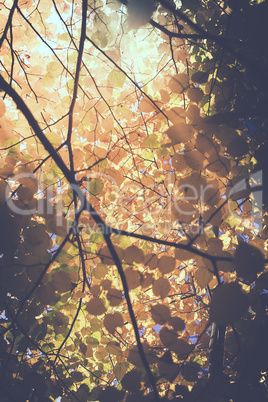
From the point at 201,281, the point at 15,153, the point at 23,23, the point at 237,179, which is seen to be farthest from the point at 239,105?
the point at 23,23

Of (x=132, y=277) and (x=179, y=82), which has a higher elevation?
(x=179, y=82)

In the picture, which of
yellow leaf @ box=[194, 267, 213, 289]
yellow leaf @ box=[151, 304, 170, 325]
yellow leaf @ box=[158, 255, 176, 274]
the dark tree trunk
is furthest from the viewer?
the dark tree trunk

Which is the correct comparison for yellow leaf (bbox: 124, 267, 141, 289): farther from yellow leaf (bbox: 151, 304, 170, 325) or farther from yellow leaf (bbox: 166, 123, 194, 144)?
yellow leaf (bbox: 166, 123, 194, 144)

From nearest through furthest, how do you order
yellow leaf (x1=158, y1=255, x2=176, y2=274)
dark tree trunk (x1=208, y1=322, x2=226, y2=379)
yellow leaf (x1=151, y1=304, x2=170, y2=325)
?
1. yellow leaf (x1=151, y1=304, x2=170, y2=325)
2. yellow leaf (x1=158, y1=255, x2=176, y2=274)
3. dark tree trunk (x1=208, y1=322, x2=226, y2=379)

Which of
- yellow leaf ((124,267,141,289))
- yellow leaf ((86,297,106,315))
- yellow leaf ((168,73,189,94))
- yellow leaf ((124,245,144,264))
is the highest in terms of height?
yellow leaf ((168,73,189,94))

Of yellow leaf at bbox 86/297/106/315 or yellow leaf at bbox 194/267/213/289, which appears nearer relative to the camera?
yellow leaf at bbox 86/297/106/315

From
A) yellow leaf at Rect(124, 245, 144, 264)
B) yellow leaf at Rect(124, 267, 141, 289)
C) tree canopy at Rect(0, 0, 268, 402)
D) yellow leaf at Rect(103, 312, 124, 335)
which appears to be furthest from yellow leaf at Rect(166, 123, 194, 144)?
yellow leaf at Rect(103, 312, 124, 335)

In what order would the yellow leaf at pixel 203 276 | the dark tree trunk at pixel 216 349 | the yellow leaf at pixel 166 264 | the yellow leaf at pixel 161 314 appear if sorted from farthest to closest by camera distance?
the dark tree trunk at pixel 216 349, the yellow leaf at pixel 203 276, the yellow leaf at pixel 166 264, the yellow leaf at pixel 161 314

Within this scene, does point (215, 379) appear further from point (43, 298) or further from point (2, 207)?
point (2, 207)

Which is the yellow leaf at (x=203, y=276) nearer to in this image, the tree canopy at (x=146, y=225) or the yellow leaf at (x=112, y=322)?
the tree canopy at (x=146, y=225)

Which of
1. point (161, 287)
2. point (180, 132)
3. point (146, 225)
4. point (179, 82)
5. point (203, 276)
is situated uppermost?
point (179, 82)

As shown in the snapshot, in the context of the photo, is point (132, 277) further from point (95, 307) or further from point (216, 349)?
point (216, 349)

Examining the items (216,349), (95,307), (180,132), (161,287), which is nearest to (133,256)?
(161,287)

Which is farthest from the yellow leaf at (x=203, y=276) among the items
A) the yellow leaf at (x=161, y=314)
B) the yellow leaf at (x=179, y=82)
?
the yellow leaf at (x=179, y=82)
